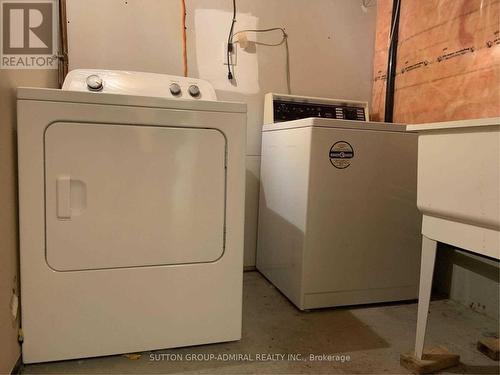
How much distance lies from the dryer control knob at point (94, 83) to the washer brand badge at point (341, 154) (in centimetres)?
106

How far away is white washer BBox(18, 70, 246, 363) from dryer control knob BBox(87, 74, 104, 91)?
460mm

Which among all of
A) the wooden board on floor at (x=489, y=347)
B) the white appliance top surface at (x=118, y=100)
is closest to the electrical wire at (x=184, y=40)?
the white appliance top surface at (x=118, y=100)

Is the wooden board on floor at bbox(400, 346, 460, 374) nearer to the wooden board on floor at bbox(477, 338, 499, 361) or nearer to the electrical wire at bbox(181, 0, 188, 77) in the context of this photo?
the wooden board on floor at bbox(477, 338, 499, 361)

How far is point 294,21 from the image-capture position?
2180 mm

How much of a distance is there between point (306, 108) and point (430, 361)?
1407 mm

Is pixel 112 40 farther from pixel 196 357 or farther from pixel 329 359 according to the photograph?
pixel 329 359

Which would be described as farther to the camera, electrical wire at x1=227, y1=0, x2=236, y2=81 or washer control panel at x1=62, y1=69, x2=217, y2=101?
electrical wire at x1=227, y1=0, x2=236, y2=81

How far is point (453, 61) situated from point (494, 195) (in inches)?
45.4

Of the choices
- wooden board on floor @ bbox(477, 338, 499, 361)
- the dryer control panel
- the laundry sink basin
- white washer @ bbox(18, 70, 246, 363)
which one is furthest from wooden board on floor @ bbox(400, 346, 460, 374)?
the dryer control panel

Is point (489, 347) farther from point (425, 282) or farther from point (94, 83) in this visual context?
point (94, 83)

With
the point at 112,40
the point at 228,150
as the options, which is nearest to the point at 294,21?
the point at 112,40

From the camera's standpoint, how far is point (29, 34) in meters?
1.57

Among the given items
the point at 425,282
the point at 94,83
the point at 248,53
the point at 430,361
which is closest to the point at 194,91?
the point at 94,83

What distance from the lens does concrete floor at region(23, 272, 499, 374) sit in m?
1.21
